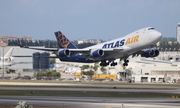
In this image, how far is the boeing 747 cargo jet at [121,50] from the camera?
3194 inches

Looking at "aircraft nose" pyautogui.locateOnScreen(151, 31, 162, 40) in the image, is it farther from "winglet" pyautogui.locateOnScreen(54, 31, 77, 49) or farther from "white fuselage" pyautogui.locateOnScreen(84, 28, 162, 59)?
"winglet" pyautogui.locateOnScreen(54, 31, 77, 49)

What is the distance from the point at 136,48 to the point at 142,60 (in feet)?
380

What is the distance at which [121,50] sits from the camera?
83.8 m

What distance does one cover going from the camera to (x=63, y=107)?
188 ft

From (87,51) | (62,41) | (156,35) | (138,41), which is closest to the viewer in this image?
(156,35)

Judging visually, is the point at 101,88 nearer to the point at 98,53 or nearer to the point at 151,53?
the point at 98,53

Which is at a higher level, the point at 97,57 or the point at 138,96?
the point at 97,57

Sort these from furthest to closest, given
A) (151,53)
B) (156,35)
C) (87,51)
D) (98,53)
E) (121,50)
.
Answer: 1. (87,51)
2. (151,53)
3. (98,53)
4. (121,50)
5. (156,35)

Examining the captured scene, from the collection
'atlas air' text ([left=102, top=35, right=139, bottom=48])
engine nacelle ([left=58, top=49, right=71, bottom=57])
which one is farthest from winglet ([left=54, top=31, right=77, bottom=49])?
'atlas air' text ([left=102, top=35, right=139, bottom=48])

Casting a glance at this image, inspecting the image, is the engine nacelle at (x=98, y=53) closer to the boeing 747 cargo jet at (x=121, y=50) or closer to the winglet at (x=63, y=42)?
the boeing 747 cargo jet at (x=121, y=50)

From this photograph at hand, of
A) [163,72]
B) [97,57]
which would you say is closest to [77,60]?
[97,57]

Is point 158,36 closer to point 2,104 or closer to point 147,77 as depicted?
point 2,104

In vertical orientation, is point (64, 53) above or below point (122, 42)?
below

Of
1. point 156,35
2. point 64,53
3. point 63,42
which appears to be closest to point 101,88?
point 64,53
